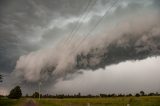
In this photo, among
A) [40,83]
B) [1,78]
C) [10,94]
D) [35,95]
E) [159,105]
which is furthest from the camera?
[35,95]

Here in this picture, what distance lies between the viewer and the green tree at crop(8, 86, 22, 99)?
15956 cm

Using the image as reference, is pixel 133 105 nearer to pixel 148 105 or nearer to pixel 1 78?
pixel 148 105

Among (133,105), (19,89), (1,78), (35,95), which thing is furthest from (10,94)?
(133,105)

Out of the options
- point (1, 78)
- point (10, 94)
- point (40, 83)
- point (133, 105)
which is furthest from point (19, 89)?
point (133, 105)

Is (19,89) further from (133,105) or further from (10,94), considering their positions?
(133,105)

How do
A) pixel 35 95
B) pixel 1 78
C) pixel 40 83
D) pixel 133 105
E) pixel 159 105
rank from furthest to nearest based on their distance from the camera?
1. pixel 35 95
2. pixel 40 83
3. pixel 1 78
4. pixel 133 105
5. pixel 159 105

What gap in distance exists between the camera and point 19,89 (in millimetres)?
167250

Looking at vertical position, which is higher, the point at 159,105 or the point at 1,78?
the point at 1,78

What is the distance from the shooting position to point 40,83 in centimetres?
11469

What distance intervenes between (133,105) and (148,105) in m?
3.79

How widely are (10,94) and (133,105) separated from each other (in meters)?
127

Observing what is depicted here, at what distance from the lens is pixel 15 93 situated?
162 metres

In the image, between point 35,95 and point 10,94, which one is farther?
point 35,95

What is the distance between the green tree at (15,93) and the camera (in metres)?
160
